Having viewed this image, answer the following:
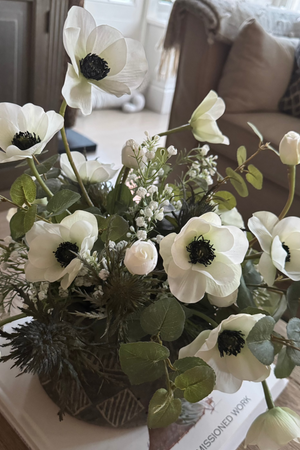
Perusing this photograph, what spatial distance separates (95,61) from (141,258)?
24 centimetres

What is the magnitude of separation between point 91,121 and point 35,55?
1281mm

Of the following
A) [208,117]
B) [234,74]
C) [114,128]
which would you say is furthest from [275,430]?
[114,128]

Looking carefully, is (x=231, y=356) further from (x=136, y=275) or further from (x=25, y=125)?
(x=25, y=125)

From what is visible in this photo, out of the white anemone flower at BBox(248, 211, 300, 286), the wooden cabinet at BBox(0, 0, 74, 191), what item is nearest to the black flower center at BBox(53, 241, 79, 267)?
the white anemone flower at BBox(248, 211, 300, 286)

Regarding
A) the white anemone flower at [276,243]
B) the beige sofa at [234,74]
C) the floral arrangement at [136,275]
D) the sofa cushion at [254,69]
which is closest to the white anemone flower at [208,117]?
the floral arrangement at [136,275]

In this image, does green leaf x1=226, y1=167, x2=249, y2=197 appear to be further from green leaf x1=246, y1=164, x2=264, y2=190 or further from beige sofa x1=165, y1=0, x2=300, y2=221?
beige sofa x1=165, y1=0, x2=300, y2=221

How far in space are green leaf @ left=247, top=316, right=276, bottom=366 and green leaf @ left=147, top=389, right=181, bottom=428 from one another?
0.10m

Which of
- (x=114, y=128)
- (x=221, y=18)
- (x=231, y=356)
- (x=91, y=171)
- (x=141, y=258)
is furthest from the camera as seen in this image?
(x=114, y=128)

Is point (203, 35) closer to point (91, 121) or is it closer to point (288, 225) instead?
point (288, 225)

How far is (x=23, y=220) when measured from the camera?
1.39 feet

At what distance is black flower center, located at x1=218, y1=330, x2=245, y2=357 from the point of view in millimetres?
448

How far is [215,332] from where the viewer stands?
16.3 inches

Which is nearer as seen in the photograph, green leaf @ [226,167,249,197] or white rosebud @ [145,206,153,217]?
white rosebud @ [145,206,153,217]

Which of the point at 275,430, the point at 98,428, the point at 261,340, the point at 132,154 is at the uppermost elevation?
the point at 132,154
